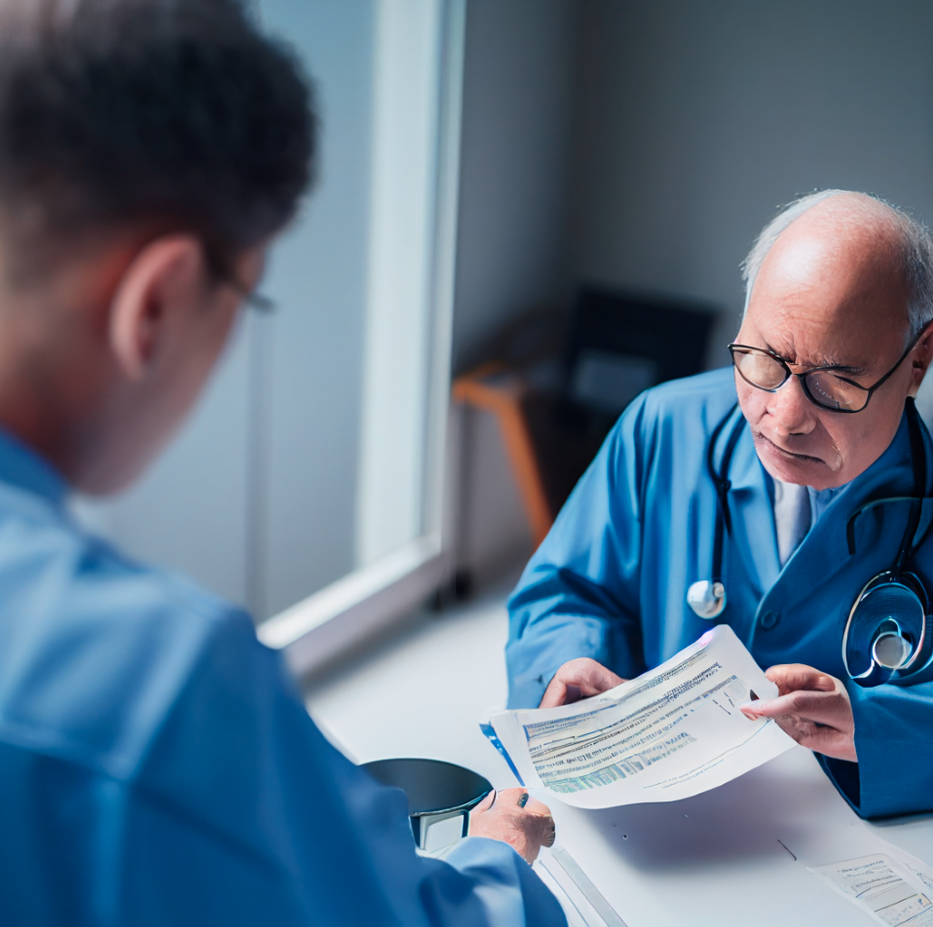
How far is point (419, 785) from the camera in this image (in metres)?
0.96

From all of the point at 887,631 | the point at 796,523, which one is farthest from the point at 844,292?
the point at 887,631

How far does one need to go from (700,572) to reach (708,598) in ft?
0.18

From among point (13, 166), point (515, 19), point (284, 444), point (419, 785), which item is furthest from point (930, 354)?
point (284, 444)

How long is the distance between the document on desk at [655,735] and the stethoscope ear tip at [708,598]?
0.10m

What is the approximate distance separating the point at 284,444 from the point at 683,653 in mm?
1470

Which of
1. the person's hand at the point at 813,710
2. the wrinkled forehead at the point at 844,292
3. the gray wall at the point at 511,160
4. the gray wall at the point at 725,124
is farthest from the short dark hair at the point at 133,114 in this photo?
the gray wall at the point at 725,124

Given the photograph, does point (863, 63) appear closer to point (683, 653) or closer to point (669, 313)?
point (669, 313)

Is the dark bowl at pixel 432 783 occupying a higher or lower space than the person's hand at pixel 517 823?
lower

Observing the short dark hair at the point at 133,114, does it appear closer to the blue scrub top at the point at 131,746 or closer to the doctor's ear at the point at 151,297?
the doctor's ear at the point at 151,297

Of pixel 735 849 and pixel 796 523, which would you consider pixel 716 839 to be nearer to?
pixel 735 849

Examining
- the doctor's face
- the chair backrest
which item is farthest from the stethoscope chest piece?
the chair backrest

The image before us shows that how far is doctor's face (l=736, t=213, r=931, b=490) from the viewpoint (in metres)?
1.01

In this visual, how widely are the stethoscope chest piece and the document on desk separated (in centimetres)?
16

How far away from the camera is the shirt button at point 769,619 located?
1.16m
